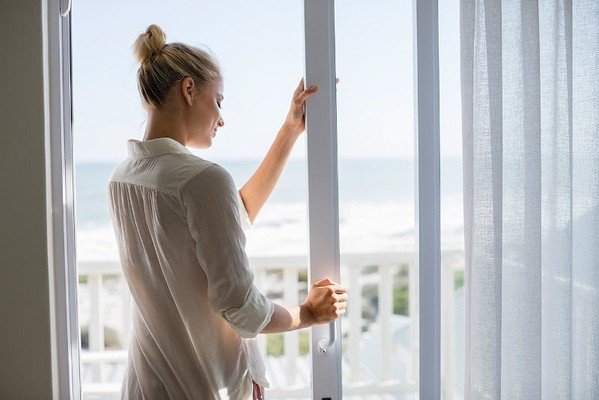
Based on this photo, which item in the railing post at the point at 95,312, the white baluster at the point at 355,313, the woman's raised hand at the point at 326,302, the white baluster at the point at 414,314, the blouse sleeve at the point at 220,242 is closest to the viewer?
the blouse sleeve at the point at 220,242

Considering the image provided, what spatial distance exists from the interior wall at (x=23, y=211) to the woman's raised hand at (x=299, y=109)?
0.72 m

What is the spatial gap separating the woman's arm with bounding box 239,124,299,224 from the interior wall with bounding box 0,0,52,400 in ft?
1.95

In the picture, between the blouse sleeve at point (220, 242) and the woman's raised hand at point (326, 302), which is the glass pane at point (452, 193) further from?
the blouse sleeve at point (220, 242)

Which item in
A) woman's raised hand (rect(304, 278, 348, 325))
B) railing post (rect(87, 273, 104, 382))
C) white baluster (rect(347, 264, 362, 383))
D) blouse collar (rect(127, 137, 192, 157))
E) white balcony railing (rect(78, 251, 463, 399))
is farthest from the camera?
railing post (rect(87, 273, 104, 382))

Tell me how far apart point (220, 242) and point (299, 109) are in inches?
21.6

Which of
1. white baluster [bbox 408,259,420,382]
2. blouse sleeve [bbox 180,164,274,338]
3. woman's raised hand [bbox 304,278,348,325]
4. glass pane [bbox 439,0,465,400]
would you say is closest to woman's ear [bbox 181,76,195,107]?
blouse sleeve [bbox 180,164,274,338]

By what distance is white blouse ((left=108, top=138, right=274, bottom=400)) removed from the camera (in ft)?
3.88

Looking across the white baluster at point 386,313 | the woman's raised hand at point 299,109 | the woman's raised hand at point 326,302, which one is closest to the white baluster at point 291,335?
the white baluster at point 386,313

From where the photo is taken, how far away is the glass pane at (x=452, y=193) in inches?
63.0

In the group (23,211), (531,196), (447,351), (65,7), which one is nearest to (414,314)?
(447,351)

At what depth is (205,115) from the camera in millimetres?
1376

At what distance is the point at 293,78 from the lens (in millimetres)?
1615

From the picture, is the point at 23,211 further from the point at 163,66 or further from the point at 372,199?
the point at 372,199

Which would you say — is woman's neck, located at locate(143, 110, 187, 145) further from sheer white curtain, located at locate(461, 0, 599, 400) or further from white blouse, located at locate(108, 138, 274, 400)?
sheer white curtain, located at locate(461, 0, 599, 400)
